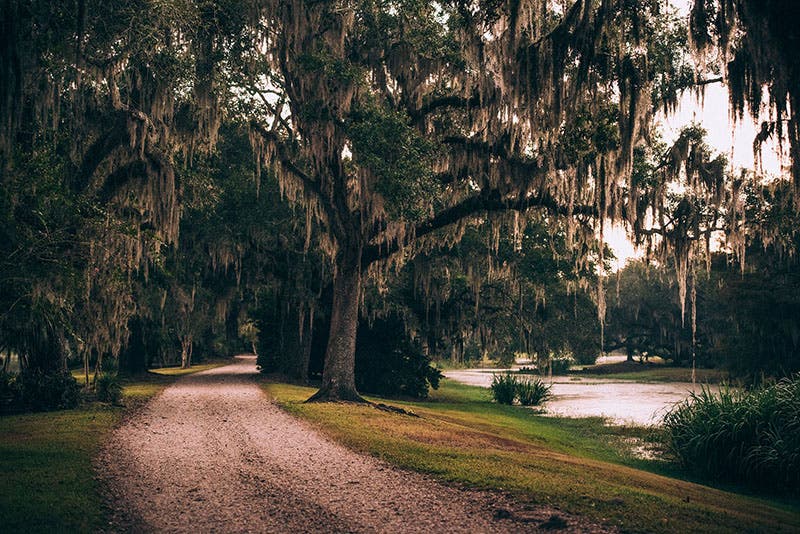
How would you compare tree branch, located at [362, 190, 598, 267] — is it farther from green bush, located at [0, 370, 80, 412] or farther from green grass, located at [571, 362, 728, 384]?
green grass, located at [571, 362, 728, 384]

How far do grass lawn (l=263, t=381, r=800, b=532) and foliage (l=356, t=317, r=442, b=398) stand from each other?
1069cm

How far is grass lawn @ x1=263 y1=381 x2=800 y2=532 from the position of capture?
7.52m

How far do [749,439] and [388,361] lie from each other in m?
17.9

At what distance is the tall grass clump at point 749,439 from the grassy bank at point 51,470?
11.7 meters

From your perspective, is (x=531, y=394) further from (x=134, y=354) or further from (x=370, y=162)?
(x=134, y=354)

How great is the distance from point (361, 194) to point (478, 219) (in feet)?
15.4

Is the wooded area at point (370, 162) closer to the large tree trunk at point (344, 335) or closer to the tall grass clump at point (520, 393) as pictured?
the large tree trunk at point (344, 335)

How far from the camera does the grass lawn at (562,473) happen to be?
24.7ft

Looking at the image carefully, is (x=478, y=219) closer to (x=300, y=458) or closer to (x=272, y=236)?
(x=272, y=236)

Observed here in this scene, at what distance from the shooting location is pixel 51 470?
8.97 metres

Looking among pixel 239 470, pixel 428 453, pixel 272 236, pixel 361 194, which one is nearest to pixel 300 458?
pixel 239 470

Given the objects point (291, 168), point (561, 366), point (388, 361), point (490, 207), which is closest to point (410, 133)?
point (490, 207)

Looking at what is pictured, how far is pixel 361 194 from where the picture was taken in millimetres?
17484

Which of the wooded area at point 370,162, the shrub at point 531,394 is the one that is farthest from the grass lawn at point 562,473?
the shrub at point 531,394
